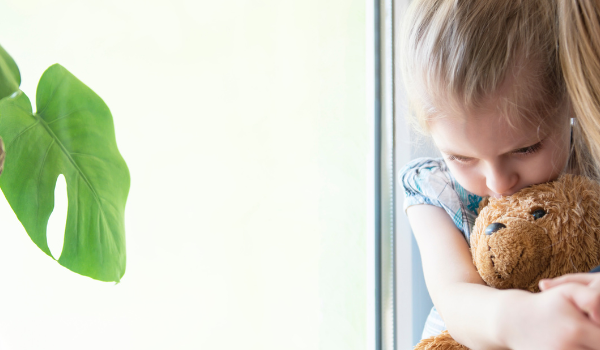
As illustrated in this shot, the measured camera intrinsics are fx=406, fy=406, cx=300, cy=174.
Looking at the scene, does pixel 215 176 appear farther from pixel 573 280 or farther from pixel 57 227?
pixel 573 280

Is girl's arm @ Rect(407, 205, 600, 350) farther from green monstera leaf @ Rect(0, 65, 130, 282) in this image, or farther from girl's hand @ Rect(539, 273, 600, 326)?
green monstera leaf @ Rect(0, 65, 130, 282)

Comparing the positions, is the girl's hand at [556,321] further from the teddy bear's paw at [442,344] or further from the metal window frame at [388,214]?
the metal window frame at [388,214]

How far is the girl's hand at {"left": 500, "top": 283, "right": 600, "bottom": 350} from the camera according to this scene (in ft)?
0.98

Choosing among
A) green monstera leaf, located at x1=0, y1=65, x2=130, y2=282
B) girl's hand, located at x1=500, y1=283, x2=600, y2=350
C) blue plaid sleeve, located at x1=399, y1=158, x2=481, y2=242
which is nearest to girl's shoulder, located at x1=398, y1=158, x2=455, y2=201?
blue plaid sleeve, located at x1=399, y1=158, x2=481, y2=242

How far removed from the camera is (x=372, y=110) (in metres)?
0.95

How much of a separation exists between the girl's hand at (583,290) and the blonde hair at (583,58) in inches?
7.9

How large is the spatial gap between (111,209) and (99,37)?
0.25 m

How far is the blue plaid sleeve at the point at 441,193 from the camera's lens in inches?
24.8

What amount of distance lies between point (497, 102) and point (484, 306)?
23cm

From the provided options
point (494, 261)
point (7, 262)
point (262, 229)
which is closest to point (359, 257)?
point (262, 229)

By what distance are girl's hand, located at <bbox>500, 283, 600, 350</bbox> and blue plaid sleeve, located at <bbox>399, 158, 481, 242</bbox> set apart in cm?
26

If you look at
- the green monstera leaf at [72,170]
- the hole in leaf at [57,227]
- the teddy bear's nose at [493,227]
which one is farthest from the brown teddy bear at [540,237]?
the hole in leaf at [57,227]

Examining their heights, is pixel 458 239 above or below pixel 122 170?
below

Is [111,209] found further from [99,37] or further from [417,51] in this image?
[417,51]
